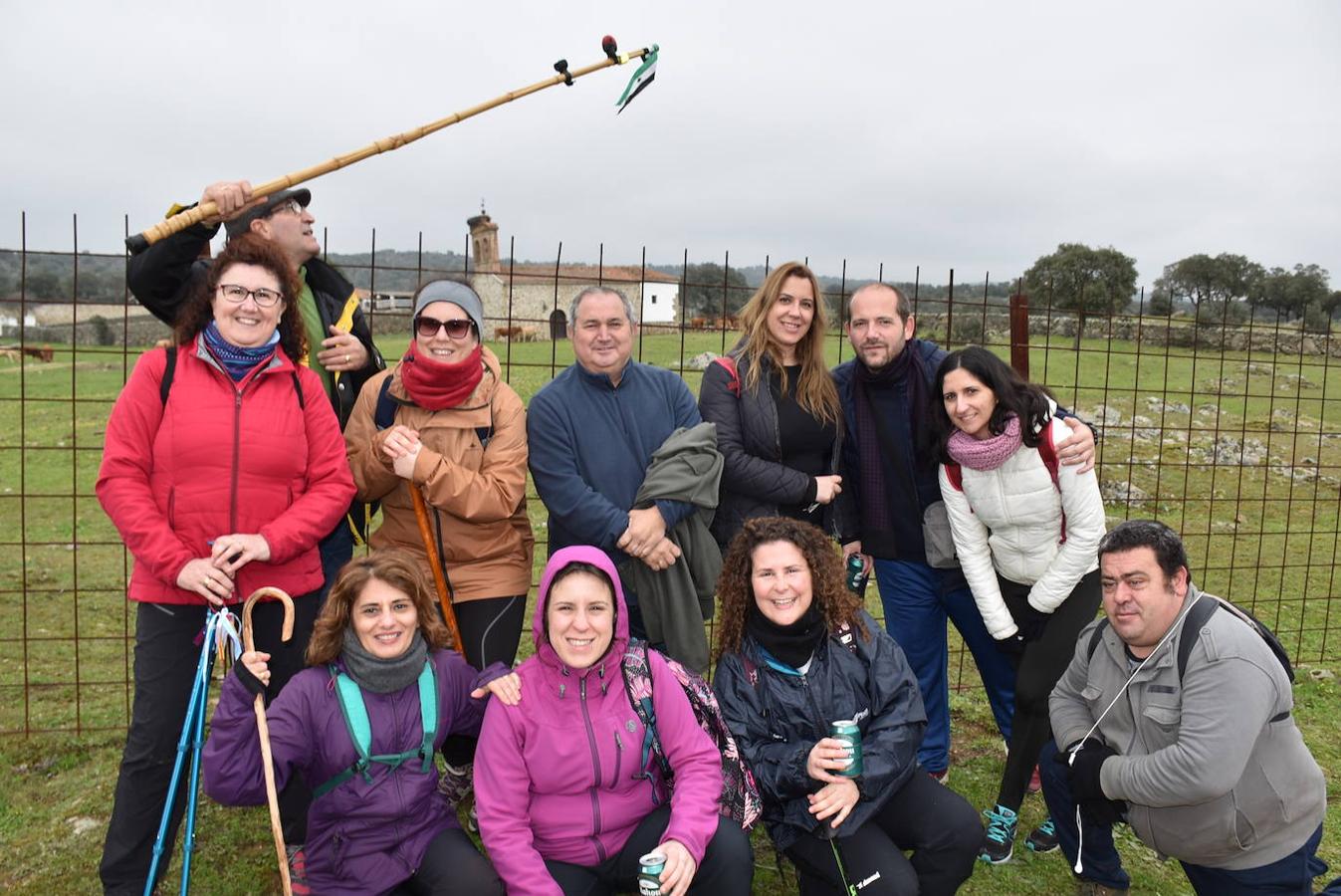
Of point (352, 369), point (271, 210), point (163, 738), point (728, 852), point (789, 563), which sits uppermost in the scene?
point (271, 210)

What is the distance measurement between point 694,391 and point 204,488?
38.3 ft

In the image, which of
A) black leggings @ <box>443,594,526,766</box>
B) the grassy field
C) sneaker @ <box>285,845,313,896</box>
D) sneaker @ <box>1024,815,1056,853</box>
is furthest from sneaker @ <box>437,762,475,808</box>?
sneaker @ <box>1024,815,1056,853</box>

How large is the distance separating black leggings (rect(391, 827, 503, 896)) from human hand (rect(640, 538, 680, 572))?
1.22 metres

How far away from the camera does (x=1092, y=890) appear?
370 cm

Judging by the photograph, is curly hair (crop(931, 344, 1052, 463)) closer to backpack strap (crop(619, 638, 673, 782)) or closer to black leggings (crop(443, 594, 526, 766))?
backpack strap (crop(619, 638, 673, 782))

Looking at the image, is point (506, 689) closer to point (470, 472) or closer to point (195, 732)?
point (470, 472)

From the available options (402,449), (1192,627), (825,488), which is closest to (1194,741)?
(1192,627)

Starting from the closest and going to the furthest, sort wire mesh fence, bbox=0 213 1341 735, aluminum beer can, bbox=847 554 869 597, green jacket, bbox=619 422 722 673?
green jacket, bbox=619 422 722 673
aluminum beer can, bbox=847 554 869 597
wire mesh fence, bbox=0 213 1341 735

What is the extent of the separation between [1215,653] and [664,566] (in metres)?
1.98

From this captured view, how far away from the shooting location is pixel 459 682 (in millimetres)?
3266

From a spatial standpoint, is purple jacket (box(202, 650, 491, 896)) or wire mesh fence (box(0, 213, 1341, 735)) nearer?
purple jacket (box(202, 650, 491, 896))

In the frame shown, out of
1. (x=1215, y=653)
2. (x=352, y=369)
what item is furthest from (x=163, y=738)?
(x=1215, y=653)

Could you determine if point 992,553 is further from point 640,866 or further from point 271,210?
point 271,210

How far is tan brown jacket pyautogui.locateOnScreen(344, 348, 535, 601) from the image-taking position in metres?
3.60
